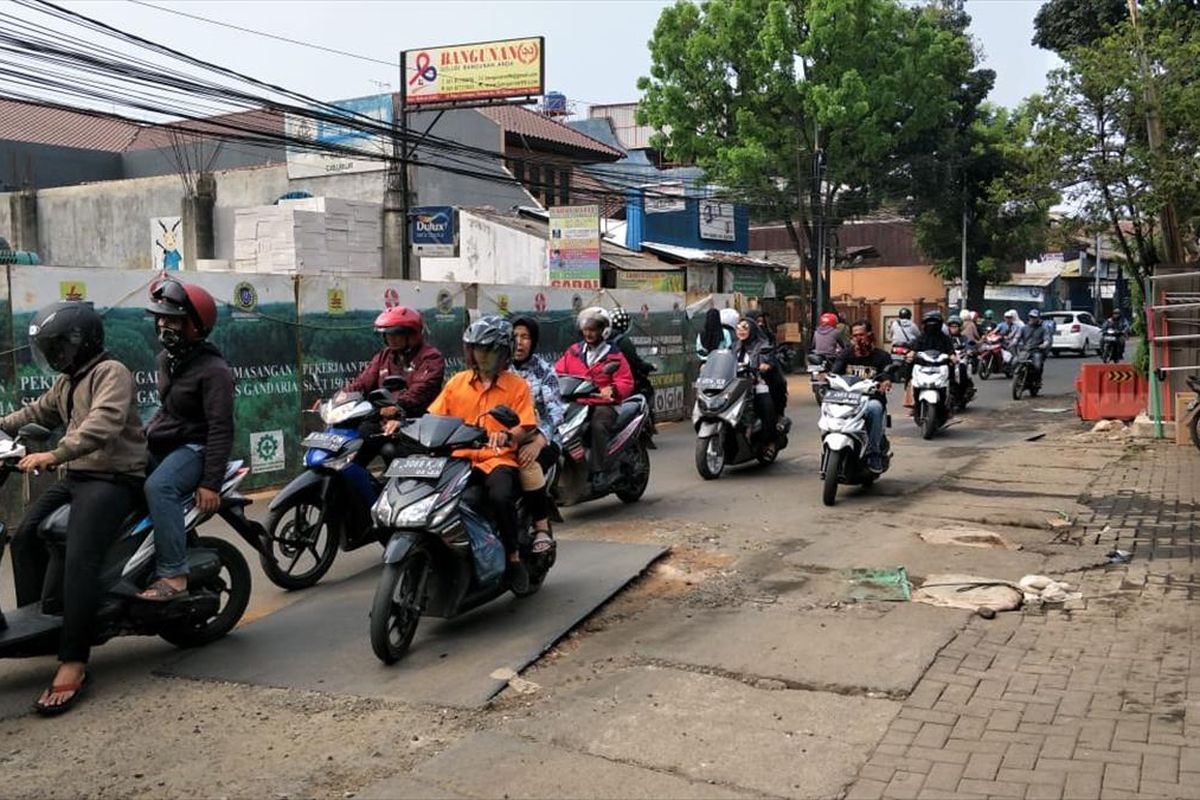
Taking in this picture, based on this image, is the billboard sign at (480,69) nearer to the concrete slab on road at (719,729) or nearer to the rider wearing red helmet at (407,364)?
the rider wearing red helmet at (407,364)

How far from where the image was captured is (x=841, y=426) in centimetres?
930

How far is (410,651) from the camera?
5289 mm

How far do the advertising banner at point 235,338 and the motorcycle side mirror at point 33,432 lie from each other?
3.91 metres

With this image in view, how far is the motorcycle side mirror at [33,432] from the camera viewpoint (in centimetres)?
480

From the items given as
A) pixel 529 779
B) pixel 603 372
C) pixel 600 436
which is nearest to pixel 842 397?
pixel 603 372

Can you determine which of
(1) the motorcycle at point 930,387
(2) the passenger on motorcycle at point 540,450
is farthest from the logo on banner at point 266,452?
(1) the motorcycle at point 930,387

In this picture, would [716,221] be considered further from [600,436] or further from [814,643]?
[814,643]

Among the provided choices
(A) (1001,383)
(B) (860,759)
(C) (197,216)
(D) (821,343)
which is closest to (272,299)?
(B) (860,759)

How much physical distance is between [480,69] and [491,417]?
22636 millimetres

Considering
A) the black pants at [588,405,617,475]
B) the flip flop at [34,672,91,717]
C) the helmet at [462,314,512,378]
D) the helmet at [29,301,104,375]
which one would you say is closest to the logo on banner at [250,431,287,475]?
the black pants at [588,405,617,475]

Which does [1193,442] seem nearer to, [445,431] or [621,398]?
[621,398]

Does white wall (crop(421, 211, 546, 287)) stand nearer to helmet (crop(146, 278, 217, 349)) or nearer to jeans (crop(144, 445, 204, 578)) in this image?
helmet (crop(146, 278, 217, 349))

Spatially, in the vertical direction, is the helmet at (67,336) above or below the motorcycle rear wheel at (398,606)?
above

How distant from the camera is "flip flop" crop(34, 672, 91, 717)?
4598 mm
